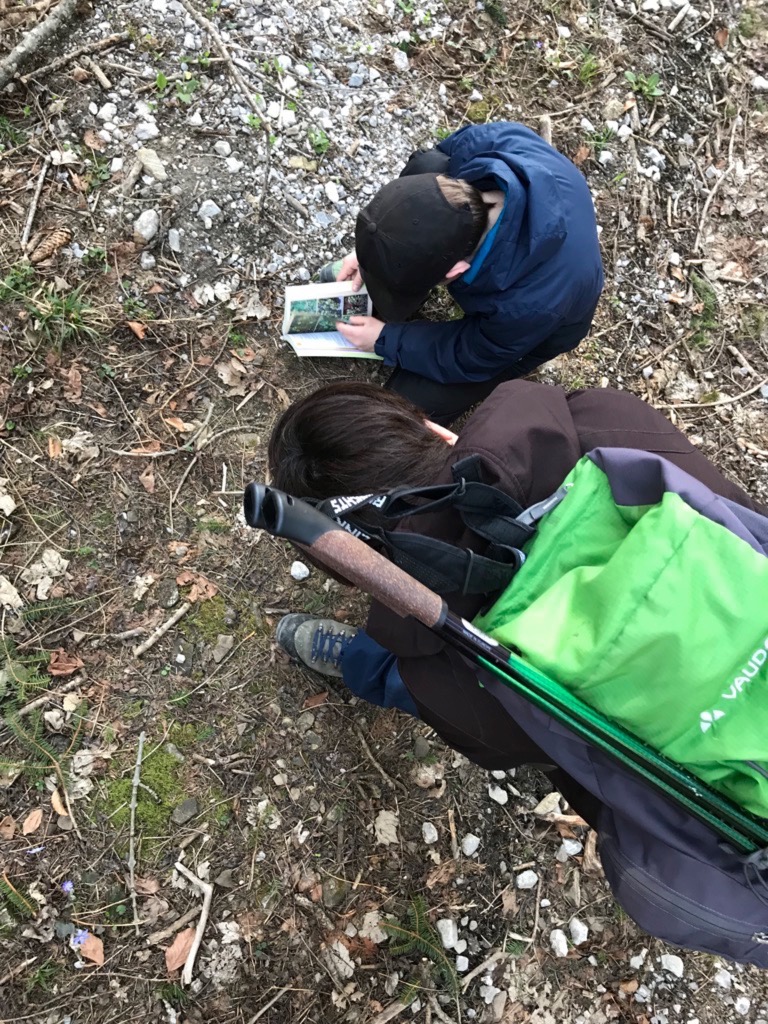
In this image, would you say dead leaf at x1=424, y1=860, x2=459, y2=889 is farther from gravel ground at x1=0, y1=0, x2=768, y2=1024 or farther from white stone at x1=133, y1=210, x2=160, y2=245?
white stone at x1=133, y1=210, x2=160, y2=245

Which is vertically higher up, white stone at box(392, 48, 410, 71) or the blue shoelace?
white stone at box(392, 48, 410, 71)

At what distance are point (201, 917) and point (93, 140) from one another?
13.8 ft

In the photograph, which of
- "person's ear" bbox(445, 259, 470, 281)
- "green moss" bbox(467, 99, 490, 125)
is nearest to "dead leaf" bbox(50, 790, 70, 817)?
"person's ear" bbox(445, 259, 470, 281)

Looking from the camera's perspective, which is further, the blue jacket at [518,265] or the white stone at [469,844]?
the white stone at [469,844]

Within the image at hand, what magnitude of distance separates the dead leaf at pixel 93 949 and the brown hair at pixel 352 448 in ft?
7.93

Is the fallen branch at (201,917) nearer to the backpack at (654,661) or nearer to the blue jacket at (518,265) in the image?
the backpack at (654,661)

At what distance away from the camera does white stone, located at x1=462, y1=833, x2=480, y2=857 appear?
12.2 ft

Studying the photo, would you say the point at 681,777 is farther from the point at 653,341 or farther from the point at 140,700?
the point at 653,341

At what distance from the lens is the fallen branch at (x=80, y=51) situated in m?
3.77

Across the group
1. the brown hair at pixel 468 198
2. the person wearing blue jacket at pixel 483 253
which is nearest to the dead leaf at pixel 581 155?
the person wearing blue jacket at pixel 483 253

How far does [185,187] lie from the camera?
390cm

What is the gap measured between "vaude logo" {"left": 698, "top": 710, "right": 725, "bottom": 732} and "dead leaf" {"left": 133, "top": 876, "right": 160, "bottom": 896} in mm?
2810

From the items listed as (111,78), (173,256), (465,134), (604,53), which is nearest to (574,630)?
(465,134)

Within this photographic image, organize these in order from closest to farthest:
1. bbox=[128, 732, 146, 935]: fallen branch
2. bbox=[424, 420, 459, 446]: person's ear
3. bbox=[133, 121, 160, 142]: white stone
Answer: bbox=[424, 420, 459, 446]: person's ear → bbox=[128, 732, 146, 935]: fallen branch → bbox=[133, 121, 160, 142]: white stone
